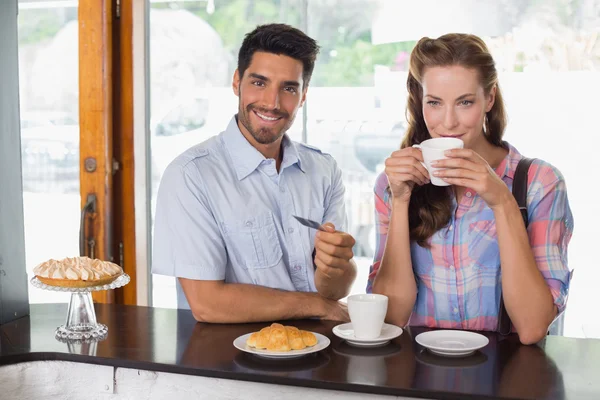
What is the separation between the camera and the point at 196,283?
Answer: 227cm

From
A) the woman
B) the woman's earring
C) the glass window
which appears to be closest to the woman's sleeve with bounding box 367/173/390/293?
the woman

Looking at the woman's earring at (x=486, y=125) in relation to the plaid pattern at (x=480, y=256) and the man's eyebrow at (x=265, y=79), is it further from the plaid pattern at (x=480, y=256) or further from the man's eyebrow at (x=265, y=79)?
the man's eyebrow at (x=265, y=79)

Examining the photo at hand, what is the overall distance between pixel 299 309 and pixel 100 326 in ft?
1.79

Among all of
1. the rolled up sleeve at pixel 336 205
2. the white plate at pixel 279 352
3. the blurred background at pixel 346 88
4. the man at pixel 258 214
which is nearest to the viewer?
the white plate at pixel 279 352

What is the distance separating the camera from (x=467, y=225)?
217 cm

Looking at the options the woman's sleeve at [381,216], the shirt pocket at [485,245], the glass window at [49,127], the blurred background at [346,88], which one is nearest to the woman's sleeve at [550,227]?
the shirt pocket at [485,245]

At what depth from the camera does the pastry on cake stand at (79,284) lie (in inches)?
77.9

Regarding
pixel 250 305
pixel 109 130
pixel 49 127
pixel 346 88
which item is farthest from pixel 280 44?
pixel 49 127

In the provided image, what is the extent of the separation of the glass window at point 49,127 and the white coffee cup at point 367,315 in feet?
7.98

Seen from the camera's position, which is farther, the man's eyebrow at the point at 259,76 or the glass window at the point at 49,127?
the glass window at the point at 49,127

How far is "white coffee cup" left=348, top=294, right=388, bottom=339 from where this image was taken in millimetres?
1896

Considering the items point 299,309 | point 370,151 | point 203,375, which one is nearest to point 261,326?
point 299,309

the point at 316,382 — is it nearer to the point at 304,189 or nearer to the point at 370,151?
the point at 304,189

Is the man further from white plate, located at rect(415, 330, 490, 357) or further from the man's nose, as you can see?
white plate, located at rect(415, 330, 490, 357)
